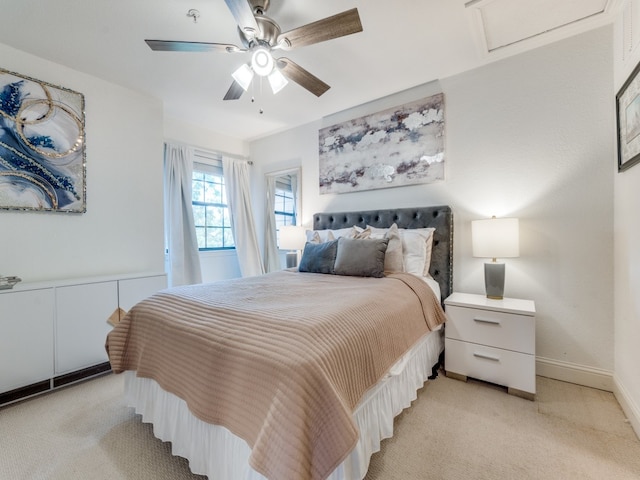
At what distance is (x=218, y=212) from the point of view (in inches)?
166

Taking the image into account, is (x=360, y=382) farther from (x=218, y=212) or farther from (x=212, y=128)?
(x=212, y=128)

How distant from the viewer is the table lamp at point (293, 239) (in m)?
3.57

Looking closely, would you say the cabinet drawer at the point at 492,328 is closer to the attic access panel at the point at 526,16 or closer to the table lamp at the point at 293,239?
the table lamp at the point at 293,239

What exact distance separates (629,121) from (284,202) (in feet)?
13.8

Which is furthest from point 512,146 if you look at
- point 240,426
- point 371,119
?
point 240,426

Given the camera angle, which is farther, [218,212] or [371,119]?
[218,212]

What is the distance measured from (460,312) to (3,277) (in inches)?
139

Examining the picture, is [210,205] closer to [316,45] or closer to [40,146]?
[40,146]

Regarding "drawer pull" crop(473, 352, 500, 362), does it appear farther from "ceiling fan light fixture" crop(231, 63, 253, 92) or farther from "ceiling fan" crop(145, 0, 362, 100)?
"ceiling fan light fixture" crop(231, 63, 253, 92)

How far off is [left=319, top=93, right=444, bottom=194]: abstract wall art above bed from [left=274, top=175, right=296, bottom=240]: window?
4.91 feet

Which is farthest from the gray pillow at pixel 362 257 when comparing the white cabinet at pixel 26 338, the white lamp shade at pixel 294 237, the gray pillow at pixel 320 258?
the white cabinet at pixel 26 338

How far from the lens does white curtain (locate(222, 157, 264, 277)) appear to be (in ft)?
13.8

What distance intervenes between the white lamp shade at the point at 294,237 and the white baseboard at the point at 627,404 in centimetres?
297

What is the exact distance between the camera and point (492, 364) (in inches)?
79.0
